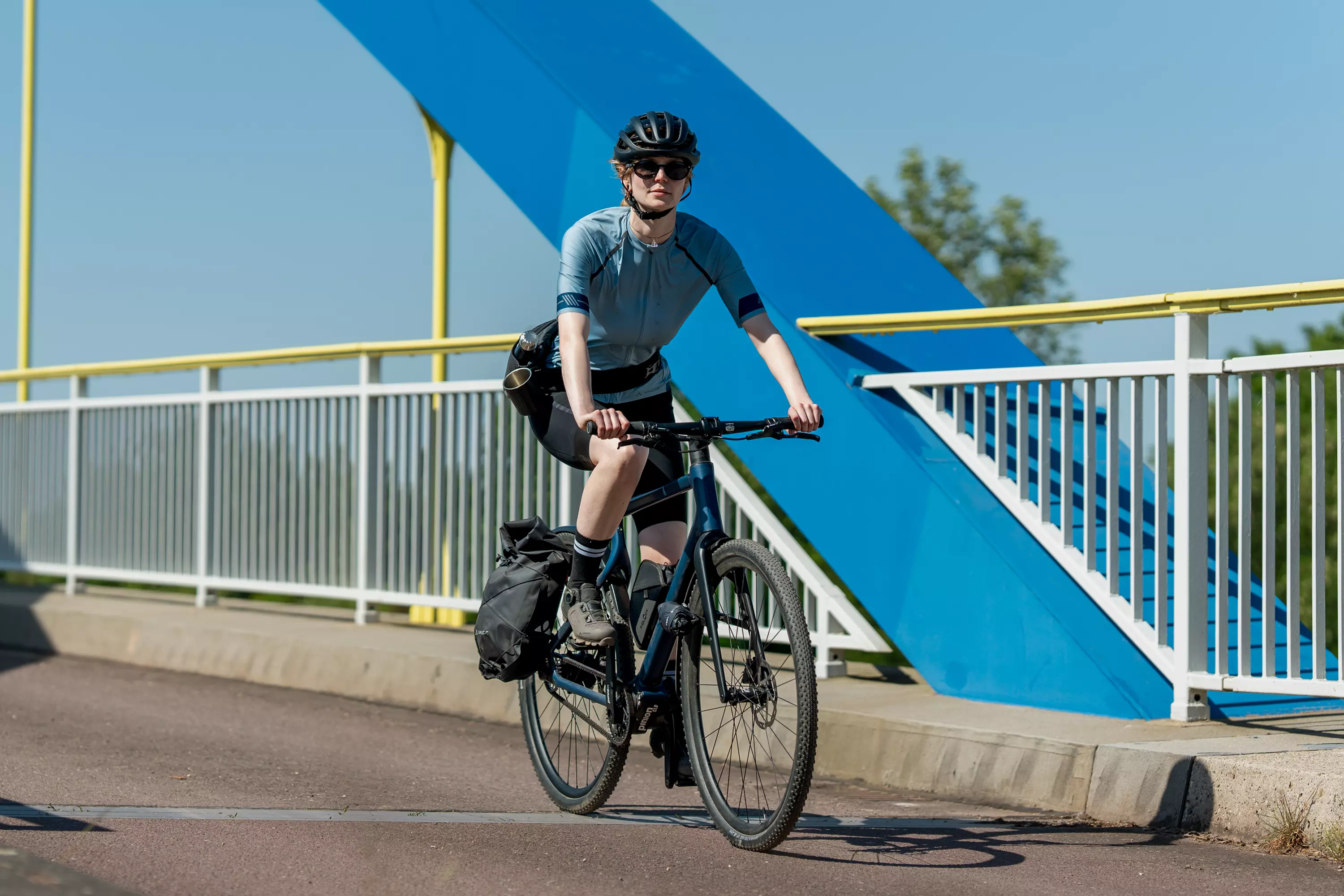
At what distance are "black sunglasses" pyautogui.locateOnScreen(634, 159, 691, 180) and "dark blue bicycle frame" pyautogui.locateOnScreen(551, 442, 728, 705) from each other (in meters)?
0.73

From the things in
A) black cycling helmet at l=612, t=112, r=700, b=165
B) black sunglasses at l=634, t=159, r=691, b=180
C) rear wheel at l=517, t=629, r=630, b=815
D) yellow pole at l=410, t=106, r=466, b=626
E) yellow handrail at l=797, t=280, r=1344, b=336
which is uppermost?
yellow pole at l=410, t=106, r=466, b=626

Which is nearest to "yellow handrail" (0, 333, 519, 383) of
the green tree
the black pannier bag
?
the black pannier bag

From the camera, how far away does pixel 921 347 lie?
6.61m

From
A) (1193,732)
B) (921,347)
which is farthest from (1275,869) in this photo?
(921,347)

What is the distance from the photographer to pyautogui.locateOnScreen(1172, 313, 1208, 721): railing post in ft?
17.5

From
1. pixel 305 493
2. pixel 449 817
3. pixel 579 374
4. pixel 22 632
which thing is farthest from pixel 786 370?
pixel 22 632

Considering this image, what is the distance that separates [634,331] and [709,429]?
0.48 meters

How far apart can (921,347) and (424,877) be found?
3.51m

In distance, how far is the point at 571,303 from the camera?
428 centimetres

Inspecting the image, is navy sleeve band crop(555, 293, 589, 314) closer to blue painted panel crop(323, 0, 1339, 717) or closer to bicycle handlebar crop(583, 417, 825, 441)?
bicycle handlebar crop(583, 417, 825, 441)

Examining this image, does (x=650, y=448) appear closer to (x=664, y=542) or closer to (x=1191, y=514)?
(x=664, y=542)

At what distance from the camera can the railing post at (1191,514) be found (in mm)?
5348

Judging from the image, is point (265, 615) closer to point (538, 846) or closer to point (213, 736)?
point (213, 736)

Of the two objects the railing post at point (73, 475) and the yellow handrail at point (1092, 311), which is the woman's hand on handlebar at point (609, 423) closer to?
the yellow handrail at point (1092, 311)
